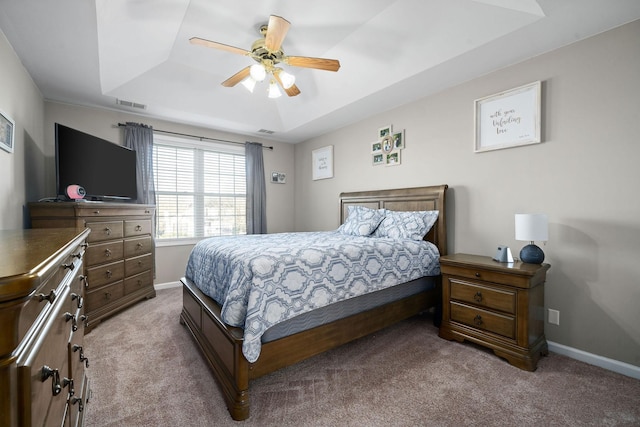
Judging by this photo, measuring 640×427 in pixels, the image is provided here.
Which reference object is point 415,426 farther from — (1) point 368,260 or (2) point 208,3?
(2) point 208,3

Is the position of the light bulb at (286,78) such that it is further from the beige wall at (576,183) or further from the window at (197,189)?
the window at (197,189)

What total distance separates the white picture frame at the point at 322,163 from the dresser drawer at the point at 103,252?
304 cm

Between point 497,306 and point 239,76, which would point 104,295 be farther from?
point 497,306

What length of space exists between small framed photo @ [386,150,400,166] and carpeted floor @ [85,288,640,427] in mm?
2147

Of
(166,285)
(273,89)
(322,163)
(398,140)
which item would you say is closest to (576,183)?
(398,140)

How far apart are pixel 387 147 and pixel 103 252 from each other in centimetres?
352

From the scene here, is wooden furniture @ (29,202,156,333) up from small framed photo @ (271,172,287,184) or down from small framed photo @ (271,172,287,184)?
down

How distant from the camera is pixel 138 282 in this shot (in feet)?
11.4

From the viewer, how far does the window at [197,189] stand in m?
4.23

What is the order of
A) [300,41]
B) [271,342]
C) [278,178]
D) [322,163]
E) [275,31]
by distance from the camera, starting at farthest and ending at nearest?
[278,178] < [322,163] < [300,41] < [275,31] < [271,342]

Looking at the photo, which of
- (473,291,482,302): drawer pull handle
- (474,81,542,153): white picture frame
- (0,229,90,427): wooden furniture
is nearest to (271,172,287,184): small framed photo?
(474,81,542,153): white picture frame

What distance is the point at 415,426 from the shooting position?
1.57 m

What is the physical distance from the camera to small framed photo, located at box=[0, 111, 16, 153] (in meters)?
2.13

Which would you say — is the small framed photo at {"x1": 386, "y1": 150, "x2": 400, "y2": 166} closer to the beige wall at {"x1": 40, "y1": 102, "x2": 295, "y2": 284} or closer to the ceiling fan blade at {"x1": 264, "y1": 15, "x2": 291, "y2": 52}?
the ceiling fan blade at {"x1": 264, "y1": 15, "x2": 291, "y2": 52}
